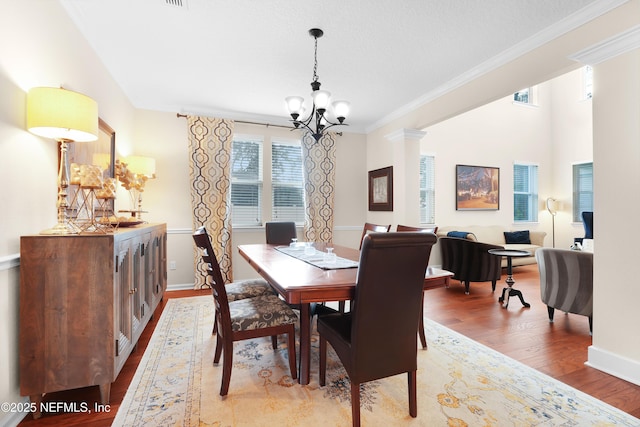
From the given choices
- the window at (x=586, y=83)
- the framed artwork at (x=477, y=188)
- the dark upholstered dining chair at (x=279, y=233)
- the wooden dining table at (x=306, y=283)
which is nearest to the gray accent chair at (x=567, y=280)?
the wooden dining table at (x=306, y=283)

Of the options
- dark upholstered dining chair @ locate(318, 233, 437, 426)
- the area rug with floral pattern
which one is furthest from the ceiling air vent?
the area rug with floral pattern

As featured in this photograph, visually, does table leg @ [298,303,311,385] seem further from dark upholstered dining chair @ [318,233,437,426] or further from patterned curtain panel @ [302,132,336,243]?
patterned curtain panel @ [302,132,336,243]

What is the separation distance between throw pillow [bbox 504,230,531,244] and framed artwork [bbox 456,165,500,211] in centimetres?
59

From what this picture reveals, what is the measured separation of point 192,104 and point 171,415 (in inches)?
148

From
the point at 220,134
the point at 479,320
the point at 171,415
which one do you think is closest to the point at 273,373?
the point at 171,415

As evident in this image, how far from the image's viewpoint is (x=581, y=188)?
637 centimetres

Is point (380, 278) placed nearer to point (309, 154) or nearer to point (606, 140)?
point (606, 140)

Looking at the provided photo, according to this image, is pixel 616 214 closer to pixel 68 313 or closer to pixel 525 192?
pixel 68 313

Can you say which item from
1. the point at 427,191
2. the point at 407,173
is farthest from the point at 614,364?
the point at 427,191

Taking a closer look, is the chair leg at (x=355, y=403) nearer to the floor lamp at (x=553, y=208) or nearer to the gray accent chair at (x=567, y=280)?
the gray accent chair at (x=567, y=280)

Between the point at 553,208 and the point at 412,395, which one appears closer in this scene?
the point at 412,395

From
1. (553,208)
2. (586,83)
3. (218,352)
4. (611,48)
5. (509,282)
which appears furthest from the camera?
(553,208)

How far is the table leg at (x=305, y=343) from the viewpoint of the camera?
184 cm

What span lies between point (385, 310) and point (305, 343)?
0.64 metres
